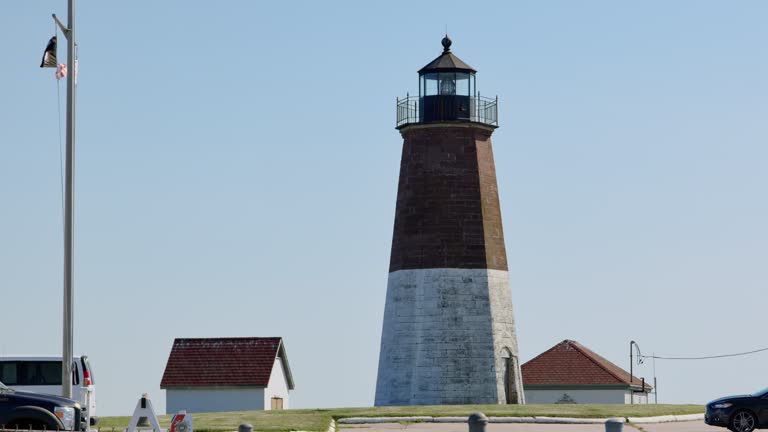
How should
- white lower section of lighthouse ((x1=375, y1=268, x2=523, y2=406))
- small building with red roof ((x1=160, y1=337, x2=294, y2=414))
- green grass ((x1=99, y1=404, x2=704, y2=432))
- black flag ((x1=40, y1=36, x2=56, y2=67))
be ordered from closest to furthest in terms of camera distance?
black flag ((x1=40, y1=36, x2=56, y2=67)), green grass ((x1=99, y1=404, x2=704, y2=432)), white lower section of lighthouse ((x1=375, y1=268, x2=523, y2=406)), small building with red roof ((x1=160, y1=337, x2=294, y2=414))

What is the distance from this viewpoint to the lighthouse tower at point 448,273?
55188 mm

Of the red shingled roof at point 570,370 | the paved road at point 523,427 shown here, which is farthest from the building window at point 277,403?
the paved road at point 523,427

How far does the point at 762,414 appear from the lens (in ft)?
121

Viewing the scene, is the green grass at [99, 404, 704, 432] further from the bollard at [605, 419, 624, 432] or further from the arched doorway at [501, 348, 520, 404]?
the arched doorway at [501, 348, 520, 404]

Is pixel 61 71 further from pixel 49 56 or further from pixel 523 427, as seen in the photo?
pixel 523 427

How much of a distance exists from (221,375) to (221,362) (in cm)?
72

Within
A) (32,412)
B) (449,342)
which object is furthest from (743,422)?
(449,342)

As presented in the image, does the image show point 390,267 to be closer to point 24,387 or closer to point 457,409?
point 457,409

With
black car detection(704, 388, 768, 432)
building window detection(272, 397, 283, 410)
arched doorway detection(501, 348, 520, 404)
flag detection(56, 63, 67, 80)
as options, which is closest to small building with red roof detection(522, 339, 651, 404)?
building window detection(272, 397, 283, 410)

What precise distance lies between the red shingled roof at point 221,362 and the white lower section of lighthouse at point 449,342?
11277 mm

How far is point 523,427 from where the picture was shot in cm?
3975

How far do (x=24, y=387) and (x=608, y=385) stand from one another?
1857 inches

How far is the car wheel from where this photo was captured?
1455 inches

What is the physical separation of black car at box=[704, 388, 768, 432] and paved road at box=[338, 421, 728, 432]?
1169 millimetres
